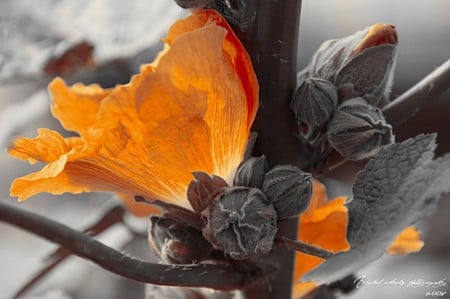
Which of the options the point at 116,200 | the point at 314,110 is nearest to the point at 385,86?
the point at 314,110

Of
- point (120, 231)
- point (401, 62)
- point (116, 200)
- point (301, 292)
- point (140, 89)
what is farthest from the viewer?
point (401, 62)

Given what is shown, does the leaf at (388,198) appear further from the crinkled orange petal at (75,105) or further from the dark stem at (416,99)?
the crinkled orange petal at (75,105)

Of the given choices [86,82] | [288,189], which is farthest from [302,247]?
[86,82]

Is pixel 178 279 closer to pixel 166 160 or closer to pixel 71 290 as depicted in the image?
pixel 166 160

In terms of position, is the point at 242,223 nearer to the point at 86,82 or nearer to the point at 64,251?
the point at 64,251

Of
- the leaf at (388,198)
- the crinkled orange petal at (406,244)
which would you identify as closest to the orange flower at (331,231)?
the crinkled orange petal at (406,244)

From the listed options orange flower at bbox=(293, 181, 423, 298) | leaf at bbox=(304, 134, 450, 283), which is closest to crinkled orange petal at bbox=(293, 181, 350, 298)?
orange flower at bbox=(293, 181, 423, 298)

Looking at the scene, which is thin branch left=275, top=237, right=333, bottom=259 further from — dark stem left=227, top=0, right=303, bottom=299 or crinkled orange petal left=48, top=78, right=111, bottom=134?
crinkled orange petal left=48, top=78, right=111, bottom=134
